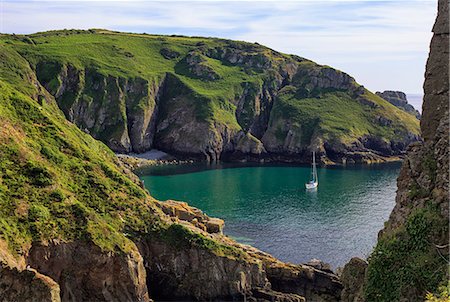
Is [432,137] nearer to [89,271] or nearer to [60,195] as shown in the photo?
[89,271]

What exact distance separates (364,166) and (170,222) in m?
130

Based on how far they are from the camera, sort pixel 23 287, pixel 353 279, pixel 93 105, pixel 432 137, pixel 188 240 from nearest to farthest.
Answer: pixel 432 137 → pixel 353 279 → pixel 23 287 → pixel 188 240 → pixel 93 105

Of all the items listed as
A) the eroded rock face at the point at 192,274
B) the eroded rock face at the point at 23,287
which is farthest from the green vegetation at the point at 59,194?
the eroded rock face at the point at 23,287

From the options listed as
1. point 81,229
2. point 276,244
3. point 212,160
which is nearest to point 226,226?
point 276,244

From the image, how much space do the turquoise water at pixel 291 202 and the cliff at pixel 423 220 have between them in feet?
152

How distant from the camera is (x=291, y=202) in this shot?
121 m

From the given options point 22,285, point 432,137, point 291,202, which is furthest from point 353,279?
point 291,202

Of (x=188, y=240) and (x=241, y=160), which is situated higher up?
(x=241, y=160)

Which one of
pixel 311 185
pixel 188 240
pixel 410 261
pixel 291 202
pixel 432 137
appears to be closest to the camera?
pixel 410 261

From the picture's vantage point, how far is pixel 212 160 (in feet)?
638

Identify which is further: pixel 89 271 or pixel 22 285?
pixel 89 271

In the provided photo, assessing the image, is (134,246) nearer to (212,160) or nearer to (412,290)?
(412,290)

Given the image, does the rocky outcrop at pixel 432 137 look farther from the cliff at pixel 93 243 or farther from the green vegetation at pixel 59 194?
the green vegetation at pixel 59 194

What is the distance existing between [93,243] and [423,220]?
38.2m
